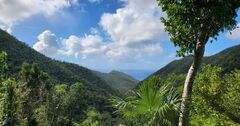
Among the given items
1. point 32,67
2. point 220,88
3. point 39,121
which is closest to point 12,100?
point 220,88

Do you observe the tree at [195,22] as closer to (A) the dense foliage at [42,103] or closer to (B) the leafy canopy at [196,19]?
(B) the leafy canopy at [196,19]

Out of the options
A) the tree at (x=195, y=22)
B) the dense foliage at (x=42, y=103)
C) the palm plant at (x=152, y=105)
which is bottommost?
the palm plant at (x=152, y=105)

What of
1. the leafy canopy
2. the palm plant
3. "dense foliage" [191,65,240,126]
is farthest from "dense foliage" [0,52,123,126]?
the palm plant

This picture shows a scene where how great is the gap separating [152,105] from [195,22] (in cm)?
375

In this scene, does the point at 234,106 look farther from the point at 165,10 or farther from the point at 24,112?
the point at 24,112

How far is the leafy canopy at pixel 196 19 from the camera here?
41.4 feet

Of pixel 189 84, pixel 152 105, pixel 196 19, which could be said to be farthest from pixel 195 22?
pixel 152 105

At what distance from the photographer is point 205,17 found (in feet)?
42.3

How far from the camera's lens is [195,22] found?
12922mm

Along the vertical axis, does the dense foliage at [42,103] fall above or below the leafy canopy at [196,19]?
above

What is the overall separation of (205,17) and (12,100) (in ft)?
122

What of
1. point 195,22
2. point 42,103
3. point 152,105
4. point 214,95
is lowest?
point 152,105

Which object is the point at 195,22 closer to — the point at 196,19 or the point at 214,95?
the point at 196,19

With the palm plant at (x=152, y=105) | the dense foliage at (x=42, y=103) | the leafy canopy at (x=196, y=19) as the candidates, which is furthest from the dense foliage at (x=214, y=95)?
the dense foliage at (x=42, y=103)
